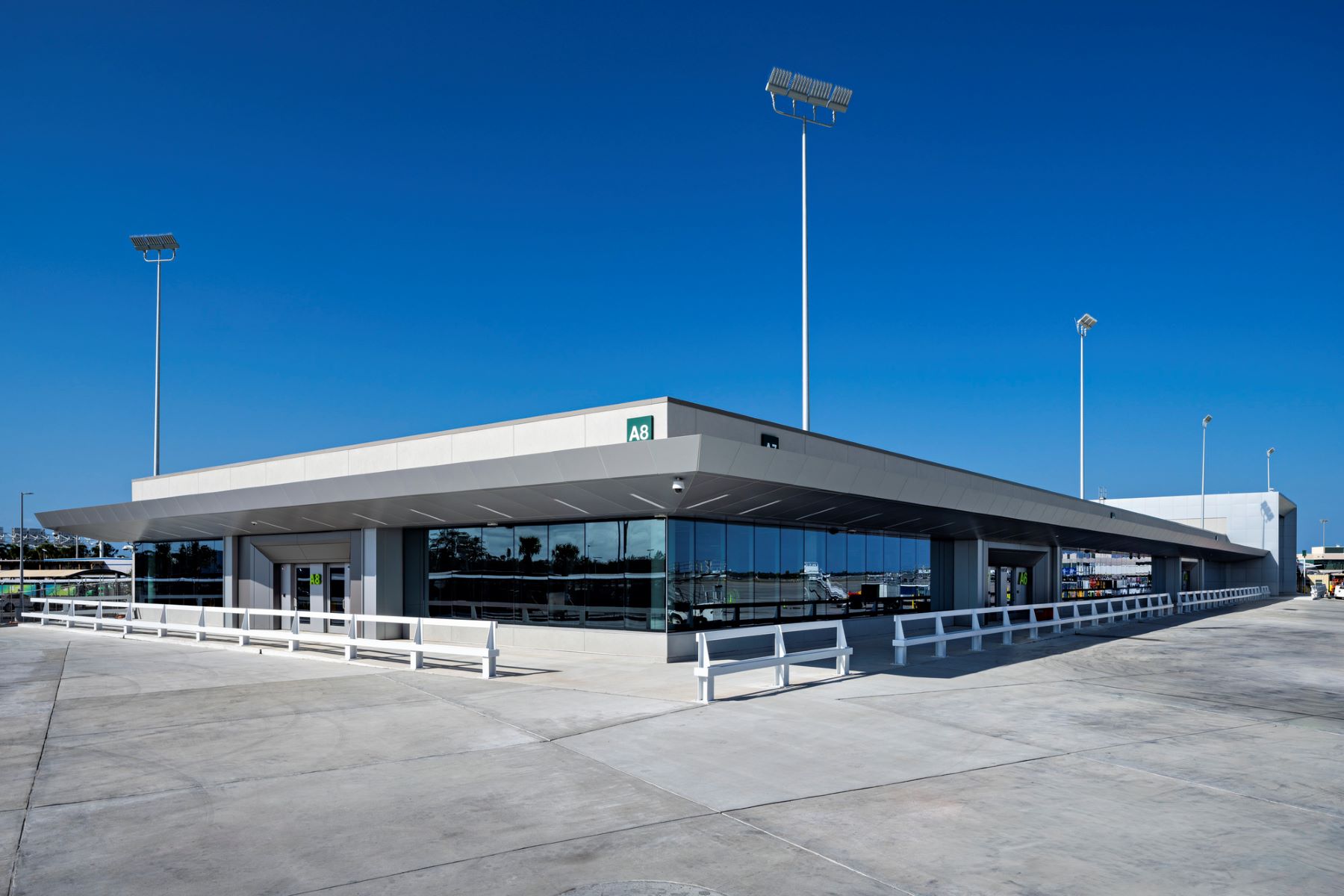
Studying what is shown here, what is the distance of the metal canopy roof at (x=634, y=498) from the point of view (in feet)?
53.9

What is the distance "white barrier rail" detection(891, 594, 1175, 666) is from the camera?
19.1 metres

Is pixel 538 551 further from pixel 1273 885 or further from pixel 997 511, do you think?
pixel 1273 885

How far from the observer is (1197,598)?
47.0m

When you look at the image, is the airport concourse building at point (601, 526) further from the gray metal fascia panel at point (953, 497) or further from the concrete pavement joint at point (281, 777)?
the concrete pavement joint at point (281, 777)

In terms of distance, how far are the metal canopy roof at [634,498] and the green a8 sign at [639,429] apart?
3.05 ft

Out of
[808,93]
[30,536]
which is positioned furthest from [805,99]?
[30,536]

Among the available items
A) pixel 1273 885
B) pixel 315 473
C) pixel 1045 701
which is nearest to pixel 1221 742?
pixel 1045 701

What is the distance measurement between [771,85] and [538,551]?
1613cm

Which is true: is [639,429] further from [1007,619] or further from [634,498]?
[1007,619]

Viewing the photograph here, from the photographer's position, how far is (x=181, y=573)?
116 ft

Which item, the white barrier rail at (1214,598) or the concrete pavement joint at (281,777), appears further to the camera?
the white barrier rail at (1214,598)

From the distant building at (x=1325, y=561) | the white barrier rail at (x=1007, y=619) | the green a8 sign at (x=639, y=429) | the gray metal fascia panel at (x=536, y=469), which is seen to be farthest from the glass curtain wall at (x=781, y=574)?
the distant building at (x=1325, y=561)

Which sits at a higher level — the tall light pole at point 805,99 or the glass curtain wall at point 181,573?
the tall light pole at point 805,99

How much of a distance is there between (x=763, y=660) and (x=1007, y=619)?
446 inches
